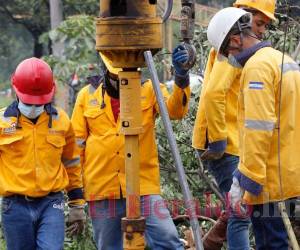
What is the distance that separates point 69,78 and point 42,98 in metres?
11.1

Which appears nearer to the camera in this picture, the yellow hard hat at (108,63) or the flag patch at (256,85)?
the yellow hard hat at (108,63)

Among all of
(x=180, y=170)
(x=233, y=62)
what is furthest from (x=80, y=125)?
(x=180, y=170)

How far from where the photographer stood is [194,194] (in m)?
7.44

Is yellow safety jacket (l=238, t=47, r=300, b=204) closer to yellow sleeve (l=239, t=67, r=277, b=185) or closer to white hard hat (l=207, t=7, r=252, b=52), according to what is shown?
yellow sleeve (l=239, t=67, r=277, b=185)

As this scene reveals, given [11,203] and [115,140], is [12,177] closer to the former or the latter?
[11,203]

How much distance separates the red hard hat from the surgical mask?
39 millimetres

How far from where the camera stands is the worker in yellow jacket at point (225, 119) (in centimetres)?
558

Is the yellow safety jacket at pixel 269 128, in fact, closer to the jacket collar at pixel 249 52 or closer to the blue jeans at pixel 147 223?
the jacket collar at pixel 249 52

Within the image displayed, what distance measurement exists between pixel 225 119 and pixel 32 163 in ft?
4.61

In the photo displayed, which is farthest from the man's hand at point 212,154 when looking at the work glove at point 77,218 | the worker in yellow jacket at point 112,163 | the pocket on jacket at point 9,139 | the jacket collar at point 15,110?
the pocket on jacket at point 9,139

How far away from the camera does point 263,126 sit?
470 centimetres

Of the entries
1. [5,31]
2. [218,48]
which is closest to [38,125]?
[218,48]

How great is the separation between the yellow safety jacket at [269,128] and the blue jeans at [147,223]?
88 cm

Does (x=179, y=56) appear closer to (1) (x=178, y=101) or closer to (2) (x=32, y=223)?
(1) (x=178, y=101)
